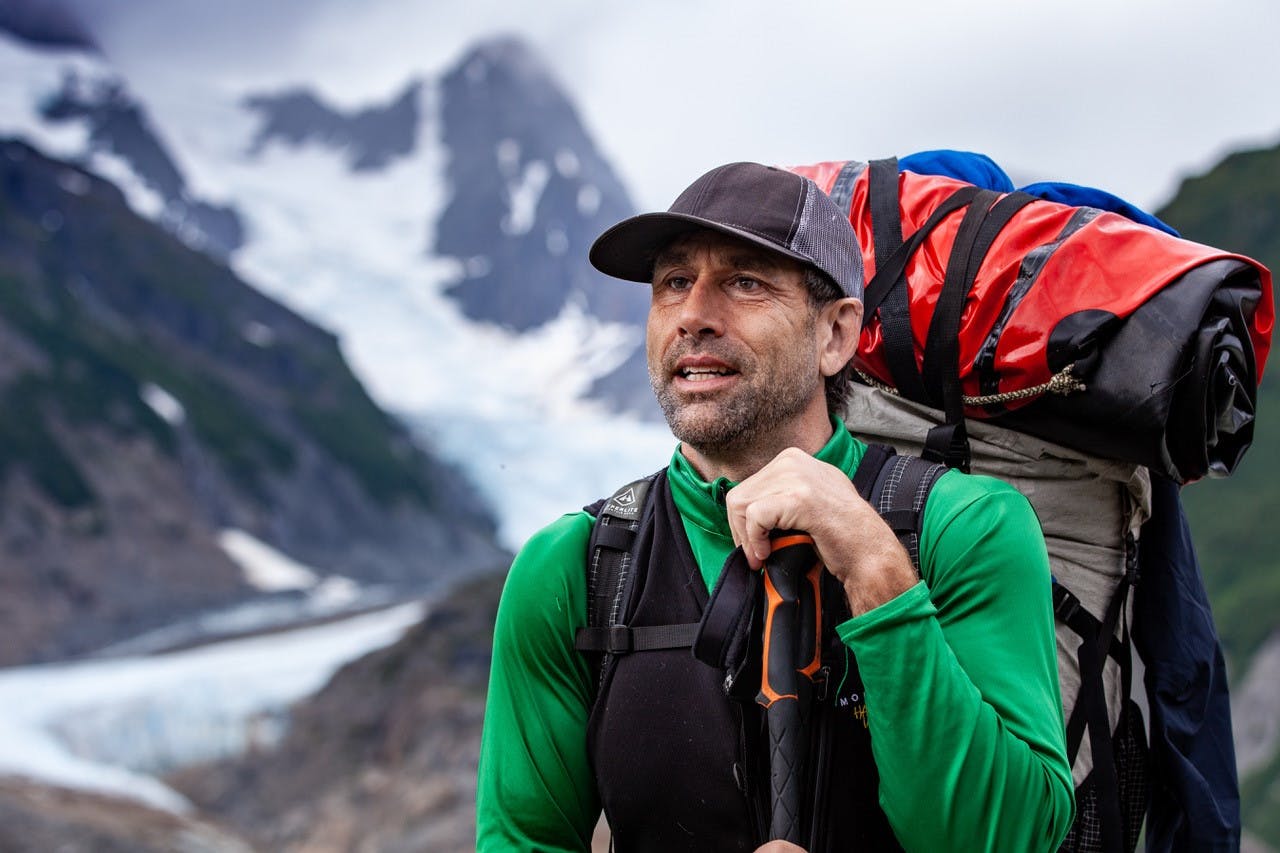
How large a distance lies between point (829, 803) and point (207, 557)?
5240 centimetres

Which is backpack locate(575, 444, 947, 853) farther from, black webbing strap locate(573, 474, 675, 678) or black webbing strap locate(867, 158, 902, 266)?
black webbing strap locate(867, 158, 902, 266)

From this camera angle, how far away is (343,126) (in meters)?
134

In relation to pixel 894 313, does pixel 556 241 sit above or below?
above

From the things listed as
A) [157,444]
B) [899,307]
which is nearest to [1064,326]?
[899,307]

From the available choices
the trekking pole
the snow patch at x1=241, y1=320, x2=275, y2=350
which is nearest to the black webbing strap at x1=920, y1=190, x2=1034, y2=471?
the trekking pole

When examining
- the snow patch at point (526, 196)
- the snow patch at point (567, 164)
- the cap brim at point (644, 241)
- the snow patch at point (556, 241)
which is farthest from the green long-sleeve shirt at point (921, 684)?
the snow patch at point (567, 164)

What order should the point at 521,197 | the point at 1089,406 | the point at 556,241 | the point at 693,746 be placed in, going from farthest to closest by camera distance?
1. the point at 521,197
2. the point at 556,241
3. the point at 1089,406
4. the point at 693,746

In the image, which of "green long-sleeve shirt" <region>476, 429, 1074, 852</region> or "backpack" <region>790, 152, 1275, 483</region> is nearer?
"green long-sleeve shirt" <region>476, 429, 1074, 852</region>

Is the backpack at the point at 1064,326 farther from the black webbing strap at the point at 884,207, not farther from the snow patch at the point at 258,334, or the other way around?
the snow patch at the point at 258,334

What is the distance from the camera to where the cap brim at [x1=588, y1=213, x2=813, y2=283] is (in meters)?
2.37

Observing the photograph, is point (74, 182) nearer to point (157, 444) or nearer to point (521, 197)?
point (157, 444)

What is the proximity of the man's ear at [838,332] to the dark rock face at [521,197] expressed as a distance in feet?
318

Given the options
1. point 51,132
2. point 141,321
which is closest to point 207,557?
point 141,321

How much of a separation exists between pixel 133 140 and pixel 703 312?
11824 centimetres
